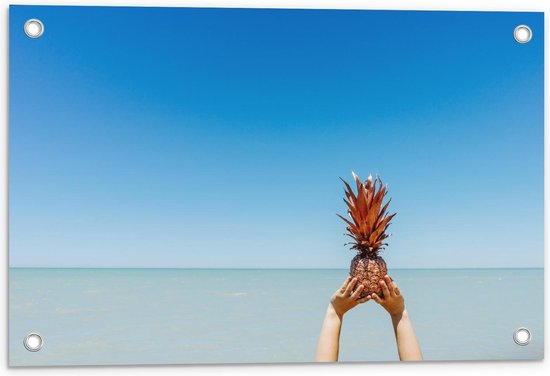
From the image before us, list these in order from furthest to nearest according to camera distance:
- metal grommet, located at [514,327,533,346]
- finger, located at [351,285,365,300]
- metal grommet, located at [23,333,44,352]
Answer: metal grommet, located at [514,327,533,346]
metal grommet, located at [23,333,44,352]
finger, located at [351,285,365,300]

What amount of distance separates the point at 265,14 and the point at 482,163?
1.34m

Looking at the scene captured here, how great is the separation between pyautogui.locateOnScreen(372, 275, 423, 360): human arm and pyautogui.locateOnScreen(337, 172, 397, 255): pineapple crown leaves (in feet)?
0.55

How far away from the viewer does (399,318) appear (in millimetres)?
3072

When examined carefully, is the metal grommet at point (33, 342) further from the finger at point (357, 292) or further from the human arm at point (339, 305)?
the finger at point (357, 292)

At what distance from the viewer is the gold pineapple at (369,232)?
297cm

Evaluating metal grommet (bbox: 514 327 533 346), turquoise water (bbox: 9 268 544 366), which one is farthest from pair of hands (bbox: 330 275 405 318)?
metal grommet (bbox: 514 327 533 346)

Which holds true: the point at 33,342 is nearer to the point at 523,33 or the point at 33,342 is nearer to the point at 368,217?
the point at 368,217

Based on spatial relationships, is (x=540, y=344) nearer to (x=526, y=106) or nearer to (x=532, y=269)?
(x=532, y=269)

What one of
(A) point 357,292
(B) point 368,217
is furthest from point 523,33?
(A) point 357,292

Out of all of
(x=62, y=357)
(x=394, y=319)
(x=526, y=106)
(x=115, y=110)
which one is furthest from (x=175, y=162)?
(x=526, y=106)

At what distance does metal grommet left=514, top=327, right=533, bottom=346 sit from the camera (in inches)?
134

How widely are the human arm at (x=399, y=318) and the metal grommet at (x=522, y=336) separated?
0.53m

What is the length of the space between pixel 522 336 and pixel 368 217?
3.73 ft

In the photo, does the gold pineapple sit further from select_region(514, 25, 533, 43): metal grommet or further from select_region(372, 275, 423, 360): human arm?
select_region(514, 25, 533, 43): metal grommet
